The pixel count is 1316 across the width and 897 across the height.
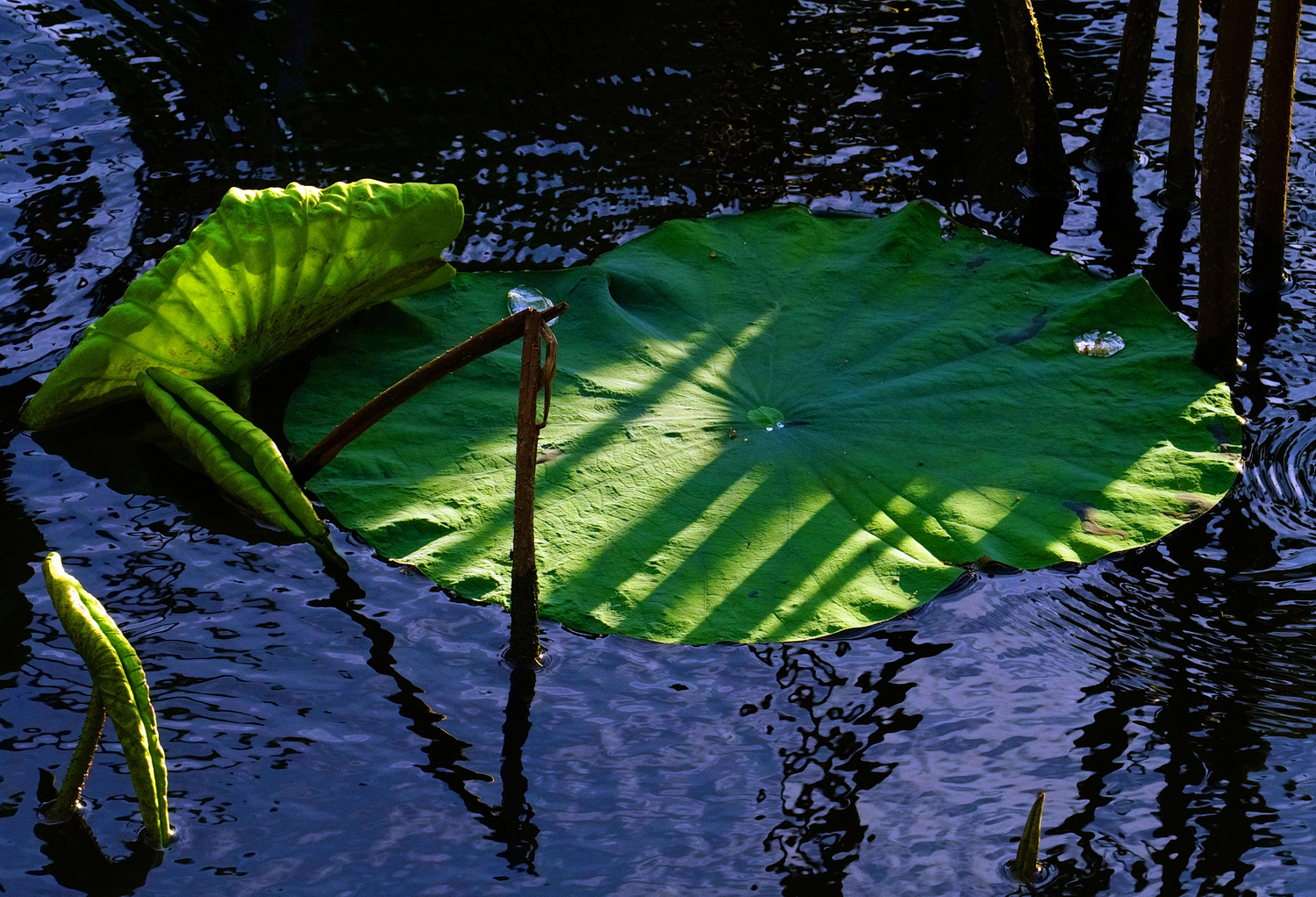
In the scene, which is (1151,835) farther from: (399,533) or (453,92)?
(453,92)

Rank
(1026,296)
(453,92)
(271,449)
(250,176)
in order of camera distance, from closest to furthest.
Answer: (271,449), (1026,296), (250,176), (453,92)

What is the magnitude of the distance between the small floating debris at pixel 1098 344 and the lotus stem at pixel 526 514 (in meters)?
1.47

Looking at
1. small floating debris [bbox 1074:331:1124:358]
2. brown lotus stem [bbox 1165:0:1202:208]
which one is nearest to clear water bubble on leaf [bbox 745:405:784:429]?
small floating debris [bbox 1074:331:1124:358]

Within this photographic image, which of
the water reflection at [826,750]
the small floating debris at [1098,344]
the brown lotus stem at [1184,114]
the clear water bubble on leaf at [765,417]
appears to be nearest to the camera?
the water reflection at [826,750]

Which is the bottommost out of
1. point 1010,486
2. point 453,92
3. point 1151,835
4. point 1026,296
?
point 1151,835

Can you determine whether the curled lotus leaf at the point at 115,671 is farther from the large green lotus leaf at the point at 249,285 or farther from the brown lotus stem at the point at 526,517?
the large green lotus leaf at the point at 249,285

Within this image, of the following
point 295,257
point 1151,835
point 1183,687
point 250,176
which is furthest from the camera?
point 250,176

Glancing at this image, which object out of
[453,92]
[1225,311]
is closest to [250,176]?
[453,92]

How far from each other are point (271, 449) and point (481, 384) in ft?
1.78

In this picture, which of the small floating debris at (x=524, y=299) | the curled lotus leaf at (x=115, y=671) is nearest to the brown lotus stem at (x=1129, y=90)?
the small floating debris at (x=524, y=299)

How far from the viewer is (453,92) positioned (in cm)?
374

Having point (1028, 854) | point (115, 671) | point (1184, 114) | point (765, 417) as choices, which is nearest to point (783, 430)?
point (765, 417)

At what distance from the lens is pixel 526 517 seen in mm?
1904

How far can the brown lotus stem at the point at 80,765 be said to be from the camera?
5.40ft
